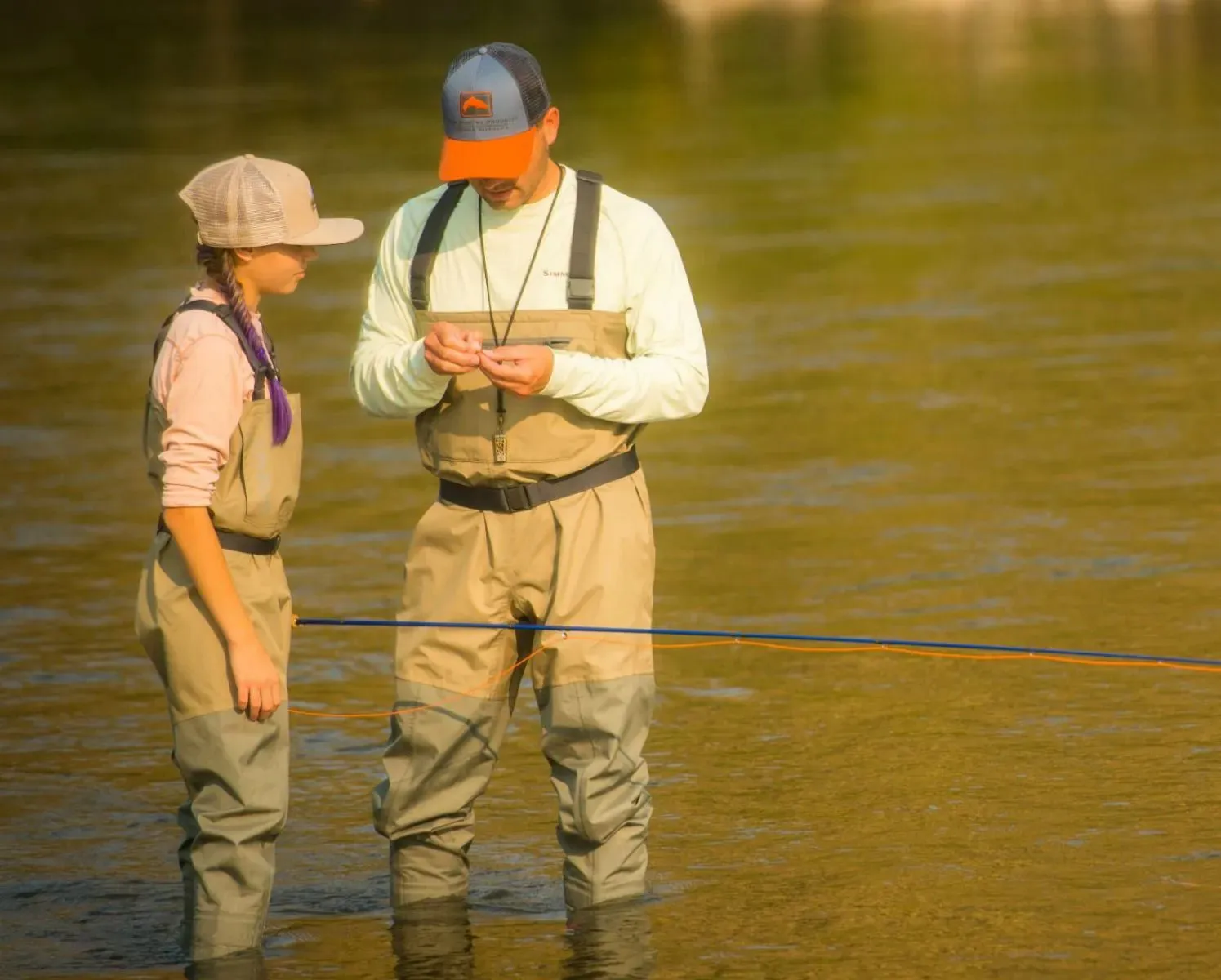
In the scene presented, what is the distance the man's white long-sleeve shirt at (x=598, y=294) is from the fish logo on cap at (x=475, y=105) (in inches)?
9.5

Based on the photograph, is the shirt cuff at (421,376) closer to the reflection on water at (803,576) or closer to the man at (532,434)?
the man at (532,434)

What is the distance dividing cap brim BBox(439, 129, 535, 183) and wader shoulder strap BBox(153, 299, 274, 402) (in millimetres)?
550

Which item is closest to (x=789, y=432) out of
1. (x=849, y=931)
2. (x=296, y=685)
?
(x=296, y=685)

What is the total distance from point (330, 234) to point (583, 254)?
537 millimetres

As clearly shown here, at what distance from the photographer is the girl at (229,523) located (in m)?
5.00

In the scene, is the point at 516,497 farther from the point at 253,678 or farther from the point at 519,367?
the point at 253,678

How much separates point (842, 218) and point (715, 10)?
102ft

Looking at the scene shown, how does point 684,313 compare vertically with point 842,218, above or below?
above

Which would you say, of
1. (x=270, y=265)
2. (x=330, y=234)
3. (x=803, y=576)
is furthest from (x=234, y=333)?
(x=803, y=576)

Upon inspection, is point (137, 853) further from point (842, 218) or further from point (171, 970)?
point (842, 218)

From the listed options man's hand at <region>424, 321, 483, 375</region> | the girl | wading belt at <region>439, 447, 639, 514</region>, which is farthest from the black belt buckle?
the girl

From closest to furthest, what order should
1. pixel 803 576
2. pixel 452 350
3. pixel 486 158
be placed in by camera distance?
pixel 452 350, pixel 486 158, pixel 803 576

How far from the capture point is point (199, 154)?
24203 millimetres

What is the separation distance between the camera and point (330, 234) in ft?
17.2
